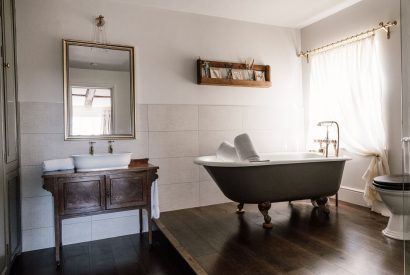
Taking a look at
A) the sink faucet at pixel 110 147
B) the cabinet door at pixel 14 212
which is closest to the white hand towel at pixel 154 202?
the sink faucet at pixel 110 147

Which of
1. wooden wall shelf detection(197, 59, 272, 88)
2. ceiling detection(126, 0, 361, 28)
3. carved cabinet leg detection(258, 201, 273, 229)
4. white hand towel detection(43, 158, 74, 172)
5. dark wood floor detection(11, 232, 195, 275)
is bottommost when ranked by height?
dark wood floor detection(11, 232, 195, 275)

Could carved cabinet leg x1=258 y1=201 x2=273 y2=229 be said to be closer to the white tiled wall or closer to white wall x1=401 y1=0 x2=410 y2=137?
the white tiled wall

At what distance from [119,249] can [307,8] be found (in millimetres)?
3357

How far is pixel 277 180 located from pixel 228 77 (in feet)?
4.88

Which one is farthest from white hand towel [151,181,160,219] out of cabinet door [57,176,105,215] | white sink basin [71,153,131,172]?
cabinet door [57,176,105,215]

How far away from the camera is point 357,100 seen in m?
3.33

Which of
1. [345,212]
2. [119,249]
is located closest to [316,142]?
[345,212]

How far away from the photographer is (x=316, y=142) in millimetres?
3855

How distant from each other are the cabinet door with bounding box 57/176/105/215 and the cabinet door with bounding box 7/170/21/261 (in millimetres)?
372

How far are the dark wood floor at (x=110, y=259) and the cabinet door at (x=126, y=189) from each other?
42 cm

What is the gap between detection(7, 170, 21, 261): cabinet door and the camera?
2.26m

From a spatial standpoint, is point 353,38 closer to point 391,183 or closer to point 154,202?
point 391,183

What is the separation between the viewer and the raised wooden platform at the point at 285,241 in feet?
6.47

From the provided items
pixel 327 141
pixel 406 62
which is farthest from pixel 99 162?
pixel 327 141
